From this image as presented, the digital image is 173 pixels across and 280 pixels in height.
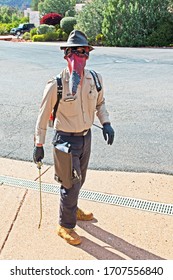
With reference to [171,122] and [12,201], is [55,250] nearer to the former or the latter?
[12,201]

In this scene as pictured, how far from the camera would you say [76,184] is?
3.42 meters

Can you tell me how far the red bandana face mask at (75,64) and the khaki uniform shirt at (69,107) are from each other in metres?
0.08

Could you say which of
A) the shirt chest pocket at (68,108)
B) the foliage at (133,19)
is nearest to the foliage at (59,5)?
the foliage at (133,19)

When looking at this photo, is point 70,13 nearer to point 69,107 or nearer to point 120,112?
point 120,112

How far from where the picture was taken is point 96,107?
3627mm

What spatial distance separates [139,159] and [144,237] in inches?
75.4

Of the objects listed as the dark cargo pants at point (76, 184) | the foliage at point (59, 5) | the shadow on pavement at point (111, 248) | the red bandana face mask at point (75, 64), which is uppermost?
the foliage at point (59, 5)

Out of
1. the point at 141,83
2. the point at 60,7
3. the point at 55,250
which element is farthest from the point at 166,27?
the point at 55,250

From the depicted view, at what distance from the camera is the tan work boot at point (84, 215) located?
3.86 m

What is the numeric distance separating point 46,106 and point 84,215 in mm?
1226

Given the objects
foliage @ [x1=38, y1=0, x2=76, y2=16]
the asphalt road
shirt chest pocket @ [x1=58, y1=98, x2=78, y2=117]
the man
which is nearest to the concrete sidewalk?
the man

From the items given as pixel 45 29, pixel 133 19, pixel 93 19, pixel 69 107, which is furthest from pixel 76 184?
pixel 45 29

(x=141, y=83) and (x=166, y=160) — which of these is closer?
(x=166, y=160)

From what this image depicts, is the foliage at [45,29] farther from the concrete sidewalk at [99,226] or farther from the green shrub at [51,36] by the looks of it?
the concrete sidewalk at [99,226]
